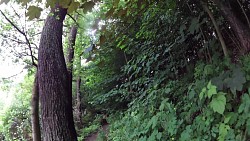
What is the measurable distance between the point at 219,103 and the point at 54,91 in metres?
2.51

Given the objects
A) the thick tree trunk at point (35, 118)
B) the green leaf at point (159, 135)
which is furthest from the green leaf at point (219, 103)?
the thick tree trunk at point (35, 118)

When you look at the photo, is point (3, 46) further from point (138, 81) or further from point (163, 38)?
point (163, 38)

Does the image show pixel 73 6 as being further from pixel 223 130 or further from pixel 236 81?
pixel 223 130

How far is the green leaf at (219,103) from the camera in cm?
224

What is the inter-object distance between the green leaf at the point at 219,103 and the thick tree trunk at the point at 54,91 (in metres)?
2.28

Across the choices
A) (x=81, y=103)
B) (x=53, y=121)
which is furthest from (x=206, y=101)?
(x=81, y=103)

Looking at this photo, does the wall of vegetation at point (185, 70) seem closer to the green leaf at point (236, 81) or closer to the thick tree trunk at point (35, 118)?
the green leaf at point (236, 81)

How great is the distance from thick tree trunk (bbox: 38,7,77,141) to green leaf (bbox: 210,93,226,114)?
2.28 m

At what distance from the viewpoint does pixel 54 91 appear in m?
3.95

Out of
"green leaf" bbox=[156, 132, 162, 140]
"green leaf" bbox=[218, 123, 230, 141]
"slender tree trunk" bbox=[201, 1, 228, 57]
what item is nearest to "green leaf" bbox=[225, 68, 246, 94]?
"green leaf" bbox=[218, 123, 230, 141]

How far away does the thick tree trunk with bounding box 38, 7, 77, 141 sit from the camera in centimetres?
380

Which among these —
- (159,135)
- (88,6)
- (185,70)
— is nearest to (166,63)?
(185,70)

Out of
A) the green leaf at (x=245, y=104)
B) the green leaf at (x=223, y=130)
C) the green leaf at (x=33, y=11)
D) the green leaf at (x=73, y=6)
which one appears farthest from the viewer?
the green leaf at (x=223, y=130)

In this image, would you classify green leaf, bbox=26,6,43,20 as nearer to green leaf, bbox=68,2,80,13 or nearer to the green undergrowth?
green leaf, bbox=68,2,80,13
